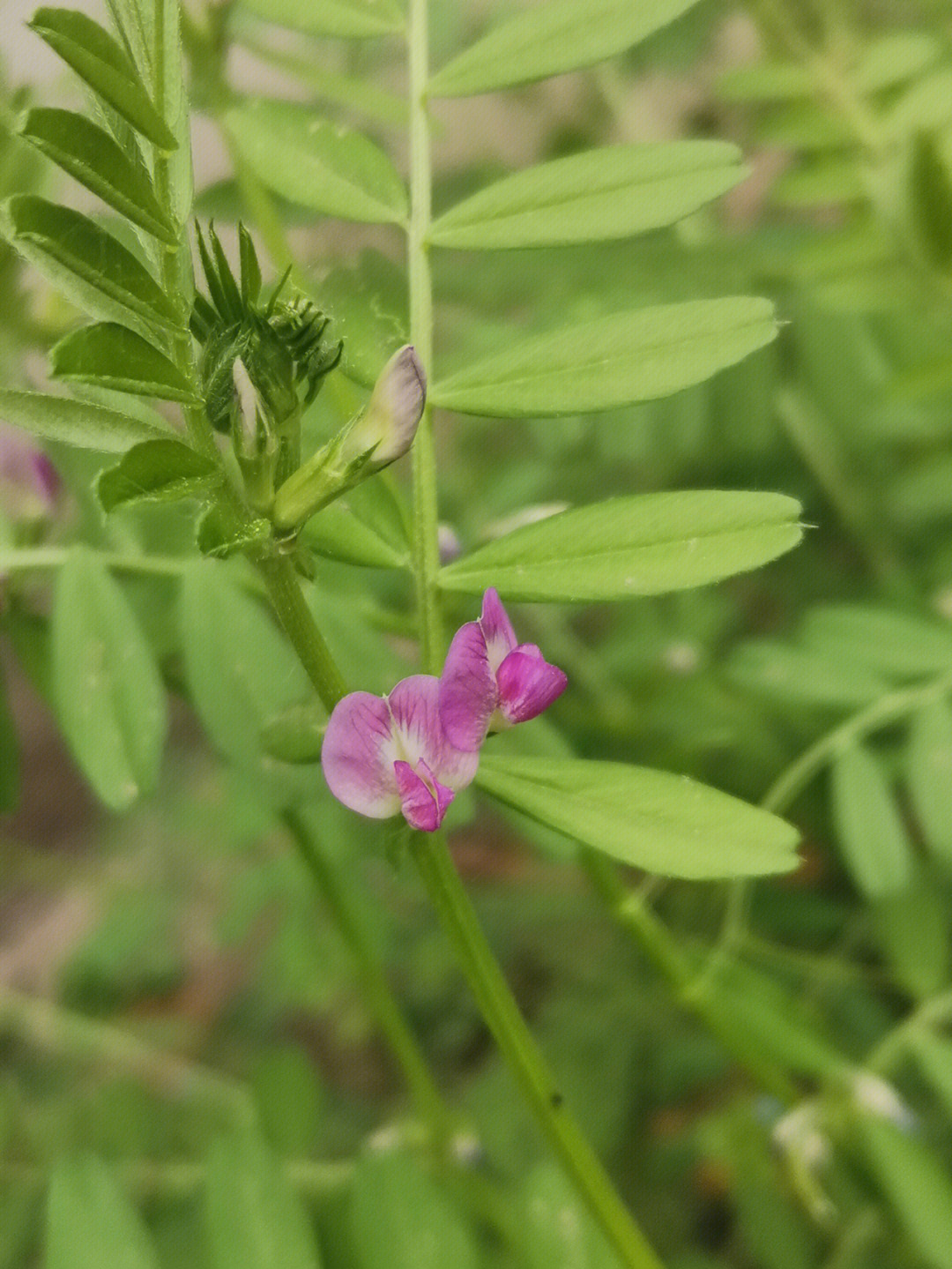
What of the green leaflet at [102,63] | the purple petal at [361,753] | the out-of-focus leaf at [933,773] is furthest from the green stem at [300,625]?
the out-of-focus leaf at [933,773]

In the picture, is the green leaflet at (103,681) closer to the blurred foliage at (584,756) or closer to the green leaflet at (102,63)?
the blurred foliage at (584,756)

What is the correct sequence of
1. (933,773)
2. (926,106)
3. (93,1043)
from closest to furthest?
1. (933,773)
2. (926,106)
3. (93,1043)

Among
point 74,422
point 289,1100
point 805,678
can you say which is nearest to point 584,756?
point 805,678

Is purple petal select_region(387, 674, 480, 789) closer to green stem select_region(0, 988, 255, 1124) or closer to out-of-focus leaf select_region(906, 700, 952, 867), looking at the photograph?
out-of-focus leaf select_region(906, 700, 952, 867)

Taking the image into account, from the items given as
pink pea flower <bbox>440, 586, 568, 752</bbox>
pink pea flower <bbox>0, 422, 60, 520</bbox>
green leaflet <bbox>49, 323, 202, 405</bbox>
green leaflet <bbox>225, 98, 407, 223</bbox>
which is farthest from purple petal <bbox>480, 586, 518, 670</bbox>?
pink pea flower <bbox>0, 422, 60, 520</bbox>

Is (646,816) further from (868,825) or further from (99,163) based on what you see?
(868,825)

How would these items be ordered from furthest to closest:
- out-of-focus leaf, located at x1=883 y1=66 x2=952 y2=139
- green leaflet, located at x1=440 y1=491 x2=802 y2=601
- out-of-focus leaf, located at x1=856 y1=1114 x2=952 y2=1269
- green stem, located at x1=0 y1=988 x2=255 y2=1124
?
green stem, located at x1=0 y1=988 x2=255 y2=1124
out-of-focus leaf, located at x1=883 y1=66 x2=952 y2=139
out-of-focus leaf, located at x1=856 y1=1114 x2=952 y2=1269
green leaflet, located at x1=440 y1=491 x2=802 y2=601

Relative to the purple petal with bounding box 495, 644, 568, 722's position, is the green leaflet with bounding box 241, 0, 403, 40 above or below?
above
